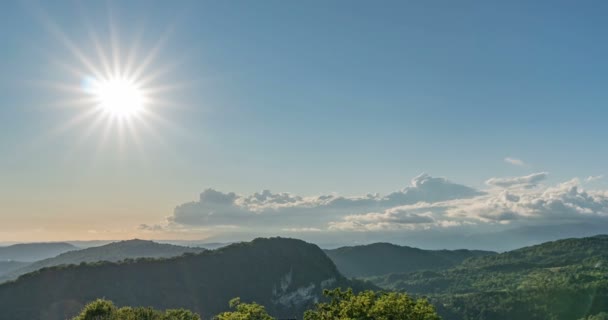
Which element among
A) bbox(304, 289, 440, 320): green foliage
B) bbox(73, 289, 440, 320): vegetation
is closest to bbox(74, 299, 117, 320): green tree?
bbox(73, 289, 440, 320): vegetation

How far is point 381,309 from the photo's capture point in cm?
4191

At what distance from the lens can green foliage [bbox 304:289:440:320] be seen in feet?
134

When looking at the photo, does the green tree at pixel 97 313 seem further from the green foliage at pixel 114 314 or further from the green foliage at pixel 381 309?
the green foliage at pixel 381 309

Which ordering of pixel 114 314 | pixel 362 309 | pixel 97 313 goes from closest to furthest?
1. pixel 362 309
2. pixel 114 314
3. pixel 97 313

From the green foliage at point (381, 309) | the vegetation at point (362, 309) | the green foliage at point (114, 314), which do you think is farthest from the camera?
the green foliage at point (114, 314)

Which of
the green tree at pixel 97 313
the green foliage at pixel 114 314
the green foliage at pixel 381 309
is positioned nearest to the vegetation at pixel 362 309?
the green foliage at pixel 381 309

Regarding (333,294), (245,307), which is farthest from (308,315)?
(245,307)

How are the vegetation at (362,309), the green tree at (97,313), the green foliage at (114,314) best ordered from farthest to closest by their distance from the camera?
the green tree at (97,313) → the green foliage at (114,314) → the vegetation at (362,309)

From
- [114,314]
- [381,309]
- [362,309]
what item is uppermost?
[381,309]

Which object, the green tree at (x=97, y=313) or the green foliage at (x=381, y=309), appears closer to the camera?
the green foliage at (x=381, y=309)

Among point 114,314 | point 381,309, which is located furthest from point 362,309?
point 114,314

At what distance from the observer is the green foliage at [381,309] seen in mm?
40969

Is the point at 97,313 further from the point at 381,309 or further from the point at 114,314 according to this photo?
the point at 381,309

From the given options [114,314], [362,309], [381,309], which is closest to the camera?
[381,309]
